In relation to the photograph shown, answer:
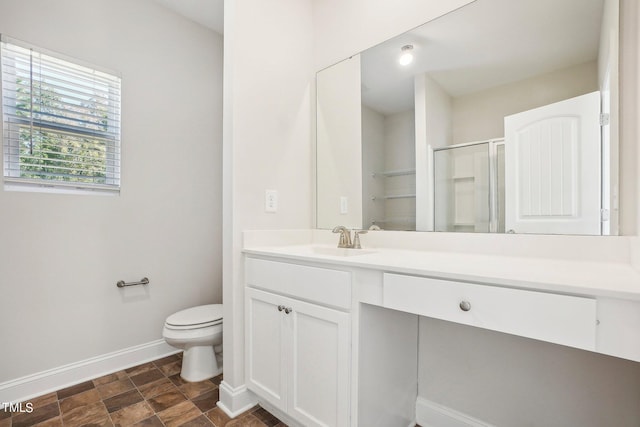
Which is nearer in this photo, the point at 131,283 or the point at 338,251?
the point at 338,251

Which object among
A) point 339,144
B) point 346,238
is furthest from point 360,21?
point 346,238

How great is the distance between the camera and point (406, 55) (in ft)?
5.23

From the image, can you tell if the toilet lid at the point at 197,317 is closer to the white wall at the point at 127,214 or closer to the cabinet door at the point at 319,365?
the white wall at the point at 127,214

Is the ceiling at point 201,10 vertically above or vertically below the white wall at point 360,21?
above

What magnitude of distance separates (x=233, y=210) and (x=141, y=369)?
136cm

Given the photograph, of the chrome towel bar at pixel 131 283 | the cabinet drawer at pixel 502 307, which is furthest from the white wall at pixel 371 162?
the chrome towel bar at pixel 131 283

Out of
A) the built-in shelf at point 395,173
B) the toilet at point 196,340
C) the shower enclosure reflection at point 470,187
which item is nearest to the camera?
the shower enclosure reflection at point 470,187

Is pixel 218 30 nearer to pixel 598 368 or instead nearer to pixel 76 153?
pixel 76 153

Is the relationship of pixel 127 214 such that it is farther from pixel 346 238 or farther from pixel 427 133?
pixel 427 133

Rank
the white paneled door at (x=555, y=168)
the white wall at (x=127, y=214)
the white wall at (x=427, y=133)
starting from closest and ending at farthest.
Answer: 1. the white paneled door at (x=555, y=168)
2. the white wall at (x=427, y=133)
3. the white wall at (x=127, y=214)

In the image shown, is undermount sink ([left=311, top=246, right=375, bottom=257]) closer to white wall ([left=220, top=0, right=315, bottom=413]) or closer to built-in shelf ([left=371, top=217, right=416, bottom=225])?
built-in shelf ([left=371, top=217, right=416, bottom=225])

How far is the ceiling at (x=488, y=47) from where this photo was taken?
1147 mm

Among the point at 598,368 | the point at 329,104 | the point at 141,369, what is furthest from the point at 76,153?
the point at 598,368

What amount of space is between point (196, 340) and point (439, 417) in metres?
1.38
